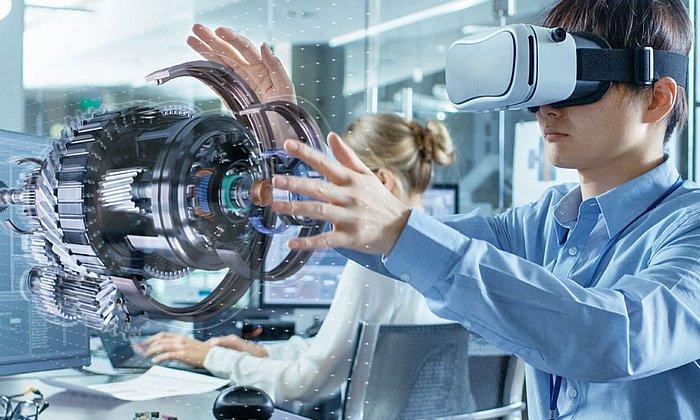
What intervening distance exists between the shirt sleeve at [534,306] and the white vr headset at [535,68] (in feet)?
0.44

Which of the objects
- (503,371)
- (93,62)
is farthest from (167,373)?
(503,371)

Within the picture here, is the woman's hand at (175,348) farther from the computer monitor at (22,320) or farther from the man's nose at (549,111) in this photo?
the man's nose at (549,111)

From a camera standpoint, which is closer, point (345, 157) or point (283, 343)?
point (345, 157)

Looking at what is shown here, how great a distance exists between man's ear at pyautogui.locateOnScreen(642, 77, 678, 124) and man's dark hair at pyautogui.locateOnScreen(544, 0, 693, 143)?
0.08 feet

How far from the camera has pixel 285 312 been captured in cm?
75

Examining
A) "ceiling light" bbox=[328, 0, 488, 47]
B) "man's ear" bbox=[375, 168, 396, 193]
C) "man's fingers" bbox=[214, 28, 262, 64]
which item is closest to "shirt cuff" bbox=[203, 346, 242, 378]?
"man's fingers" bbox=[214, 28, 262, 64]

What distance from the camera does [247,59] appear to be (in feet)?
2.40

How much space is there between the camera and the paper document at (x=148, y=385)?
0.70m

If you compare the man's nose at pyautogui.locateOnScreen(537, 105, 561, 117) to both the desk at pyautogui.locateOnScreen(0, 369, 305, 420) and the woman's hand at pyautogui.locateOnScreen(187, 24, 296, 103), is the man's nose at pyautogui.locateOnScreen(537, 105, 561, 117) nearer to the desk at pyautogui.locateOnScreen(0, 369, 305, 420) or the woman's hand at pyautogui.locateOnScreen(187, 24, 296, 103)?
the woman's hand at pyautogui.locateOnScreen(187, 24, 296, 103)

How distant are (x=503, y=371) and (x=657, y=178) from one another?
2.58 feet

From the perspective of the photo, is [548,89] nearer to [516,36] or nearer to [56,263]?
[516,36]

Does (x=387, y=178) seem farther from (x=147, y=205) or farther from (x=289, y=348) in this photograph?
(x=147, y=205)

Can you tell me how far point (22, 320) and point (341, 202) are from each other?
0.28 m

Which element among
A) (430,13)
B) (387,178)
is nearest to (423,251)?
(387,178)
